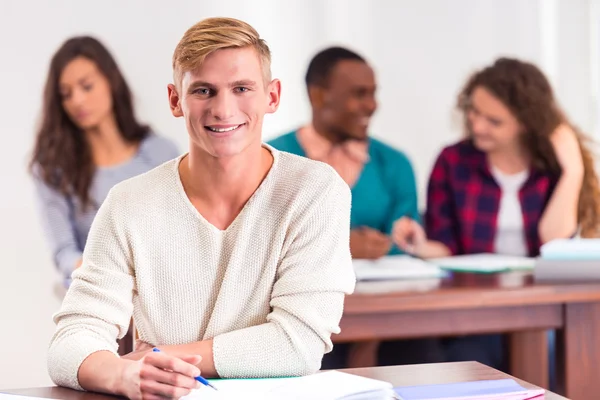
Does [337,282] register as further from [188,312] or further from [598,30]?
[598,30]

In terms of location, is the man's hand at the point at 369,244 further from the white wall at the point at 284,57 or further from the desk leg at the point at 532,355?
the white wall at the point at 284,57

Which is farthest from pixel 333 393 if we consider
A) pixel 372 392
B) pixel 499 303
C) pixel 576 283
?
pixel 576 283

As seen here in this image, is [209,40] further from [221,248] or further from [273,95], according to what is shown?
[221,248]

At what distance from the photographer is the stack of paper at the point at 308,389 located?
1.31 metres

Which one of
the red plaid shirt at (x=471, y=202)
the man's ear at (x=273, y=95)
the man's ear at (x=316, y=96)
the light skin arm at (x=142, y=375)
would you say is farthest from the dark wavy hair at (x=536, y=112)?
the light skin arm at (x=142, y=375)

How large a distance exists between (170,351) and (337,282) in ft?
0.95

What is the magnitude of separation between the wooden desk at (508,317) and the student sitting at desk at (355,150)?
731mm

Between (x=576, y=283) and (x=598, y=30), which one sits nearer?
(x=576, y=283)

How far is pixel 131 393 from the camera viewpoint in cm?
136

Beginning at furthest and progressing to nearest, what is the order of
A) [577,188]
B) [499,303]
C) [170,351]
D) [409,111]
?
[409,111] < [577,188] < [499,303] < [170,351]

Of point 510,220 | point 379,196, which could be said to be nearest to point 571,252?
point 510,220

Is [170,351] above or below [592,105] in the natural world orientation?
below

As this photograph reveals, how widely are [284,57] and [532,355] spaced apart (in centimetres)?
190

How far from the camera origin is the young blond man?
5.01ft
